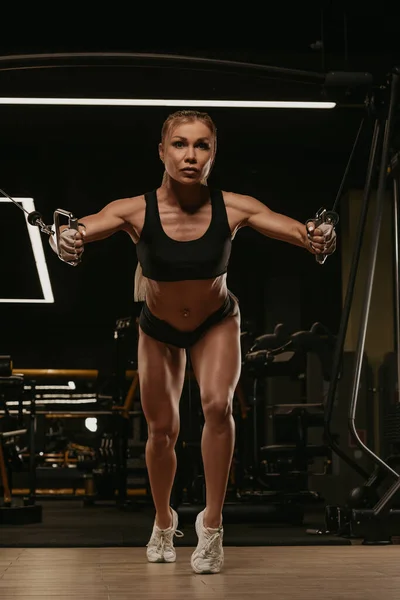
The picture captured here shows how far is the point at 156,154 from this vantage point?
31.6 ft

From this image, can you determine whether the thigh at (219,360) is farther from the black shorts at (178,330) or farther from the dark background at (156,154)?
the dark background at (156,154)

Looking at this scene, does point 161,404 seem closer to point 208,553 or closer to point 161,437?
point 161,437

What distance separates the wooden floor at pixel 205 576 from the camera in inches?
107

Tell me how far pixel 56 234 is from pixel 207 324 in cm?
68

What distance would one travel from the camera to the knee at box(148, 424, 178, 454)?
357 centimetres

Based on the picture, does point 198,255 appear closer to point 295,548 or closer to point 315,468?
point 295,548

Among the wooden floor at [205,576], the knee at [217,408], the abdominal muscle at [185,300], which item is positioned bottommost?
the wooden floor at [205,576]

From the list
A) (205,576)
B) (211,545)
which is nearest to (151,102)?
(211,545)

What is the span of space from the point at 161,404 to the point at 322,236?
0.90 meters

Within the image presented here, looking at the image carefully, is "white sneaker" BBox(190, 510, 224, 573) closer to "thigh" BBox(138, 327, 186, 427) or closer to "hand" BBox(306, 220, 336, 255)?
"thigh" BBox(138, 327, 186, 427)

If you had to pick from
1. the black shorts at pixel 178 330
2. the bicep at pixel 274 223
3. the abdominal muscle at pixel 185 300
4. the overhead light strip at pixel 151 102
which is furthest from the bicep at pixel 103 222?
the overhead light strip at pixel 151 102

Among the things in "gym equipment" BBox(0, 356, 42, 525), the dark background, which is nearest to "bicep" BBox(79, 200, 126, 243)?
the dark background

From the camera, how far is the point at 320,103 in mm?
7438

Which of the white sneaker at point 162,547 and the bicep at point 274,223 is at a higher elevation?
the bicep at point 274,223
